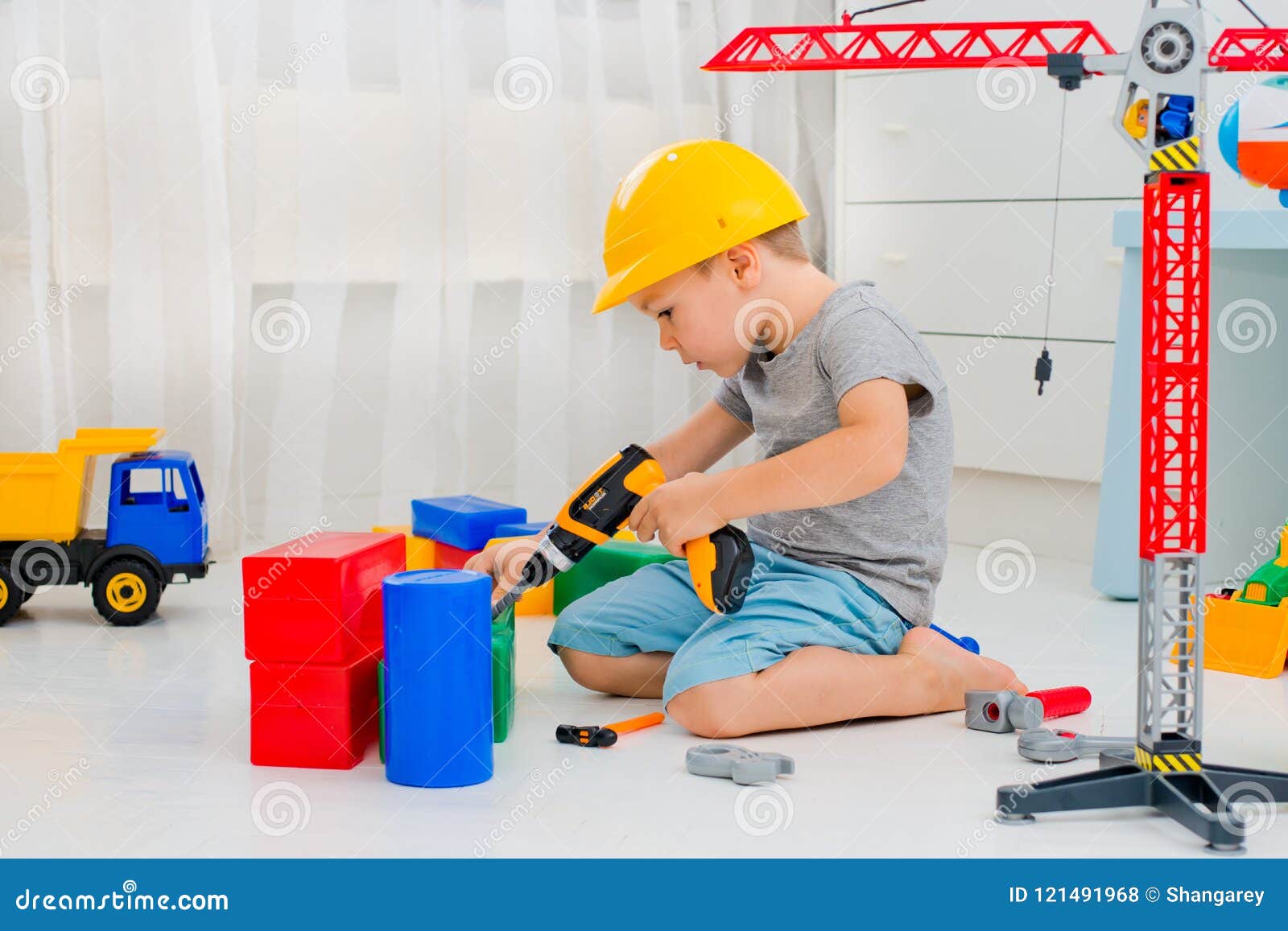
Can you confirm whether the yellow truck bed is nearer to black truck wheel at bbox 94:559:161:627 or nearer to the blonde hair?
black truck wheel at bbox 94:559:161:627

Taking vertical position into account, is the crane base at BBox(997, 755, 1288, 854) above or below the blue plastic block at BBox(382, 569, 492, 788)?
below

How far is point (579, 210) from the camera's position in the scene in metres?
2.13

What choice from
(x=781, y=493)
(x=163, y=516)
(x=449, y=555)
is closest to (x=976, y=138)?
(x=449, y=555)

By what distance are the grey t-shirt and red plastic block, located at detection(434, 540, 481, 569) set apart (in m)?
0.43

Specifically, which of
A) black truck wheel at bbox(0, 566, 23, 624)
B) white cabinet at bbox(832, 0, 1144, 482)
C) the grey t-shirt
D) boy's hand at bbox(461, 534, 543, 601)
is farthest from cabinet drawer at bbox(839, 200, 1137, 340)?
black truck wheel at bbox(0, 566, 23, 624)

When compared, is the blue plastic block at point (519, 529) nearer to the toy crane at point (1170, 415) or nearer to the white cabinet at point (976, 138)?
the toy crane at point (1170, 415)

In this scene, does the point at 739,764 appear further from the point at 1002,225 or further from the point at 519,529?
the point at 1002,225

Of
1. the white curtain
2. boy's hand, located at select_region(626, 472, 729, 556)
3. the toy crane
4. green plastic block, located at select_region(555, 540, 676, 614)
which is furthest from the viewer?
the white curtain

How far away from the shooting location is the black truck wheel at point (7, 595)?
1.53 metres

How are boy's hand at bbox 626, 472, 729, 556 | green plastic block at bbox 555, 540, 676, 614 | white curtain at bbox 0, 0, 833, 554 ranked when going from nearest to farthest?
boy's hand at bbox 626, 472, 729, 556 → green plastic block at bbox 555, 540, 676, 614 → white curtain at bbox 0, 0, 833, 554

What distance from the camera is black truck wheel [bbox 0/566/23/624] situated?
153 centimetres
